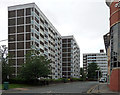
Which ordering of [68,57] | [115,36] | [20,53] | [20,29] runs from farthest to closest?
[68,57] < [20,29] < [20,53] < [115,36]

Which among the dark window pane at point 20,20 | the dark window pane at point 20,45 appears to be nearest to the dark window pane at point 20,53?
the dark window pane at point 20,45

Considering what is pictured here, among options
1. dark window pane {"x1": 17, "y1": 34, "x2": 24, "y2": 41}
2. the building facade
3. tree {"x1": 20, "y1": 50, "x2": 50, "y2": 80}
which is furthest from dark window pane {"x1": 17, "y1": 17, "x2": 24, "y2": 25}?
the building facade

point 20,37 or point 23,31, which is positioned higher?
point 23,31

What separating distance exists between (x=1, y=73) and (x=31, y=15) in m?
28.4

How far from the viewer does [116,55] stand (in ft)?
75.7

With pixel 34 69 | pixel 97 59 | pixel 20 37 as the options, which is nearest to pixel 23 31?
pixel 20 37

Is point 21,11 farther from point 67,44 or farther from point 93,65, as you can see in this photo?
point 93,65

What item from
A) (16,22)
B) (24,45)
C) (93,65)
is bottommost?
(93,65)

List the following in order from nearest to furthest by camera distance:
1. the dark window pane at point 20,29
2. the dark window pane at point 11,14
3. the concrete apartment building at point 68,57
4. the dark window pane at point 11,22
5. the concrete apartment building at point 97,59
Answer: the dark window pane at point 20,29 → the dark window pane at point 11,22 → the dark window pane at point 11,14 → the concrete apartment building at point 68,57 → the concrete apartment building at point 97,59

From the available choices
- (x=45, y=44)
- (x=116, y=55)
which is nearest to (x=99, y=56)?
(x=45, y=44)

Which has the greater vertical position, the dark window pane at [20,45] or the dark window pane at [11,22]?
the dark window pane at [11,22]

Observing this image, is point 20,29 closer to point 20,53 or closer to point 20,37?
point 20,37

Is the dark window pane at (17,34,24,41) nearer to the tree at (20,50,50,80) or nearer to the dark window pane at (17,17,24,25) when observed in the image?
the dark window pane at (17,17,24,25)

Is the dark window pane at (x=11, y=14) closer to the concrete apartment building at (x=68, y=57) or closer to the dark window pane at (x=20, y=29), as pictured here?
the dark window pane at (x=20, y=29)
